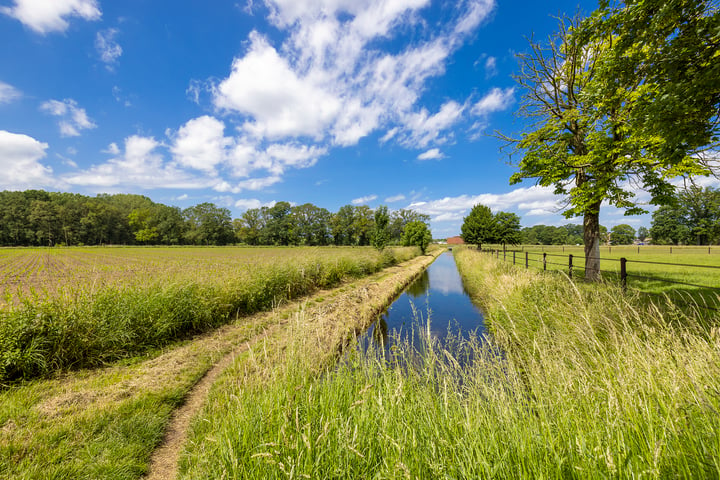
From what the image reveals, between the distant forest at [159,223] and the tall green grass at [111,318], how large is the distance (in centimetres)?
6246

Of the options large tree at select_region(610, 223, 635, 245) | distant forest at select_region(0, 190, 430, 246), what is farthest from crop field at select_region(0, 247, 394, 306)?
large tree at select_region(610, 223, 635, 245)

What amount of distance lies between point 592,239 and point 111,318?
620 inches

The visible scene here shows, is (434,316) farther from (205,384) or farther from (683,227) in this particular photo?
(683,227)

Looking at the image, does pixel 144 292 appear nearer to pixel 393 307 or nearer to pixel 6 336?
pixel 6 336

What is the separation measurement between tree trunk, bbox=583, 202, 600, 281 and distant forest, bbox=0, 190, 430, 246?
58.9m

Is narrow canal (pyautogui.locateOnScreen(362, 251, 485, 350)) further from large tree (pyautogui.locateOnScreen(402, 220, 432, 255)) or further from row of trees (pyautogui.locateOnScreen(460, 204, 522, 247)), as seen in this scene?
row of trees (pyautogui.locateOnScreen(460, 204, 522, 247))

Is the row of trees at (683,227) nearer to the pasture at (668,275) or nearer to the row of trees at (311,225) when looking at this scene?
the pasture at (668,275)

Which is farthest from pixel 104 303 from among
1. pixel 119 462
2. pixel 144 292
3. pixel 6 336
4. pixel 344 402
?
pixel 344 402

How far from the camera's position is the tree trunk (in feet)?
31.5

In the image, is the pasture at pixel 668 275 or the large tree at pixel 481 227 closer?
the pasture at pixel 668 275

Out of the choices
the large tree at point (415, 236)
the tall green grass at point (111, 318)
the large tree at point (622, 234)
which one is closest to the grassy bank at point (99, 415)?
the tall green grass at point (111, 318)

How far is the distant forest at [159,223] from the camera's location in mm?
68688

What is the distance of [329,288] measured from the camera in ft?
49.0

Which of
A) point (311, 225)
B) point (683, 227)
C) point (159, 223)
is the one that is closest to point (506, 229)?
point (683, 227)
